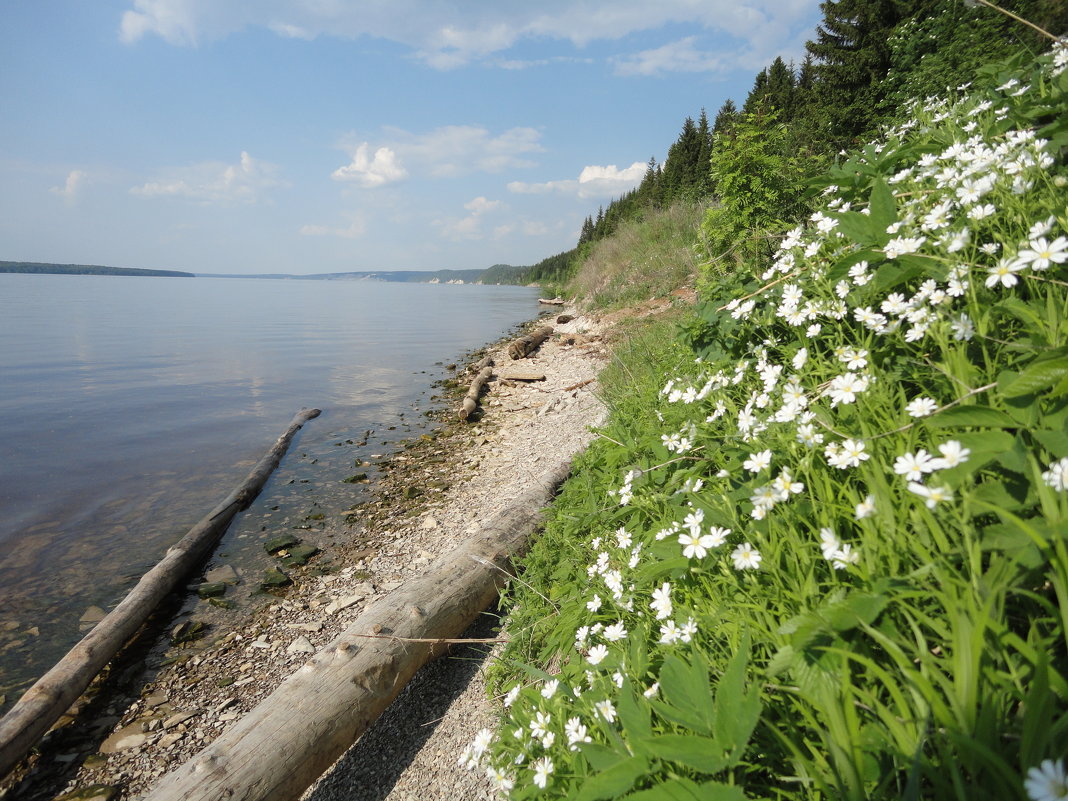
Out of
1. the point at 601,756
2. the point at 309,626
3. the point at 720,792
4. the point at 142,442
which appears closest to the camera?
the point at 720,792

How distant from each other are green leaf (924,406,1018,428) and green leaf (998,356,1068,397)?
0.19ft

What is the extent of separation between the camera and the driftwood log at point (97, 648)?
3115 mm

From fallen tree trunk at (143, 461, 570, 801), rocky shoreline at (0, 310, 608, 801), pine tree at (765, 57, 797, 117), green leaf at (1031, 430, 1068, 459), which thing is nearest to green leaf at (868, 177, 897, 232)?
green leaf at (1031, 430, 1068, 459)

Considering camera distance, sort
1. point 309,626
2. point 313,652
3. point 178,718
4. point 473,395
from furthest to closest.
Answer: point 473,395, point 309,626, point 313,652, point 178,718

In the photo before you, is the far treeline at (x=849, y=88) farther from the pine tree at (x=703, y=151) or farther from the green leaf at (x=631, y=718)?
the pine tree at (x=703, y=151)

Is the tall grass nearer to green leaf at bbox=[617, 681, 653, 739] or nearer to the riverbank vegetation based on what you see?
the riverbank vegetation

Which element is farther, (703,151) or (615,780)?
(703,151)

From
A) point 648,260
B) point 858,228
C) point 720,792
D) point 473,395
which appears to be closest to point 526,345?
point 648,260

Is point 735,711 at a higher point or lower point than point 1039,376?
lower

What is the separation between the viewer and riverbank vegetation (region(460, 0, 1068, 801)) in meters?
1.05

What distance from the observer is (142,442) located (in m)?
9.27

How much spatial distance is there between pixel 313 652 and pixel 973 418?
444 centimetres

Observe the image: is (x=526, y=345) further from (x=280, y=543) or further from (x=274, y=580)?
(x=274, y=580)

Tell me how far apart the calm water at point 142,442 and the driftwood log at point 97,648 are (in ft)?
1.38
